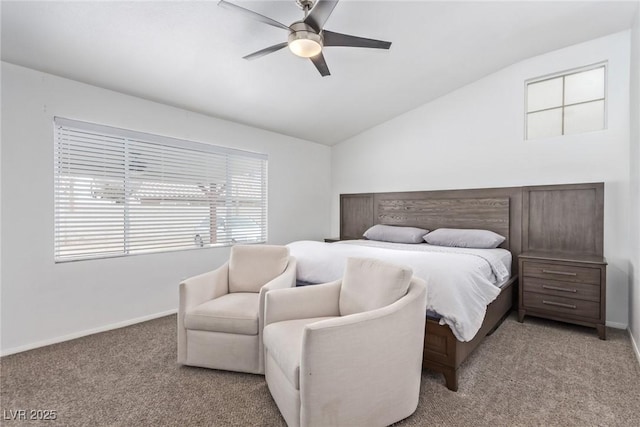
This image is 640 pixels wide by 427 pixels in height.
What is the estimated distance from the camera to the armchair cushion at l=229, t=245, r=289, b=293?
2697 mm

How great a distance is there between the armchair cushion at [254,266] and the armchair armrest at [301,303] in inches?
27.8

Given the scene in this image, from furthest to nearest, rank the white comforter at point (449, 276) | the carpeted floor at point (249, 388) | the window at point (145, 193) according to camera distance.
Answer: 1. the window at point (145, 193)
2. the white comforter at point (449, 276)
3. the carpeted floor at point (249, 388)

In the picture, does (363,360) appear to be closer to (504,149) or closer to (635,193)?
(635,193)

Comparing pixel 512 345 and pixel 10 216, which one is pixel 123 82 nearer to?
pixel 10 216

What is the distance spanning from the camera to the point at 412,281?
6.12 ft

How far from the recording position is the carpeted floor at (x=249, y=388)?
1.73 meters

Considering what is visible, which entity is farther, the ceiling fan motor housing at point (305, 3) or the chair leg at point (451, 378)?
the ceiling fan motor housing at point (305, 3)

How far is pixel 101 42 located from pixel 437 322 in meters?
3.28

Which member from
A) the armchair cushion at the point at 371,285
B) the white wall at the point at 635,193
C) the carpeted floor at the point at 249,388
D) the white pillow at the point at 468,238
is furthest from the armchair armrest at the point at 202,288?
the white wall at the point at 635,193

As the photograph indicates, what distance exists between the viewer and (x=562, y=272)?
116 inches

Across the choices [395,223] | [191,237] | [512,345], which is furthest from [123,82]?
[512,345]

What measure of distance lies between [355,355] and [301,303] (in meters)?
0.64

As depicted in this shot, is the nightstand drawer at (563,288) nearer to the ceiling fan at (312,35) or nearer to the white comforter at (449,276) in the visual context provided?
the white comforter at (449,276)

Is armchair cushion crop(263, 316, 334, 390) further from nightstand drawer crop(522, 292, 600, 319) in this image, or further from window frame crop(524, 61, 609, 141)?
window frame crop(524, 61, 609, 141)
